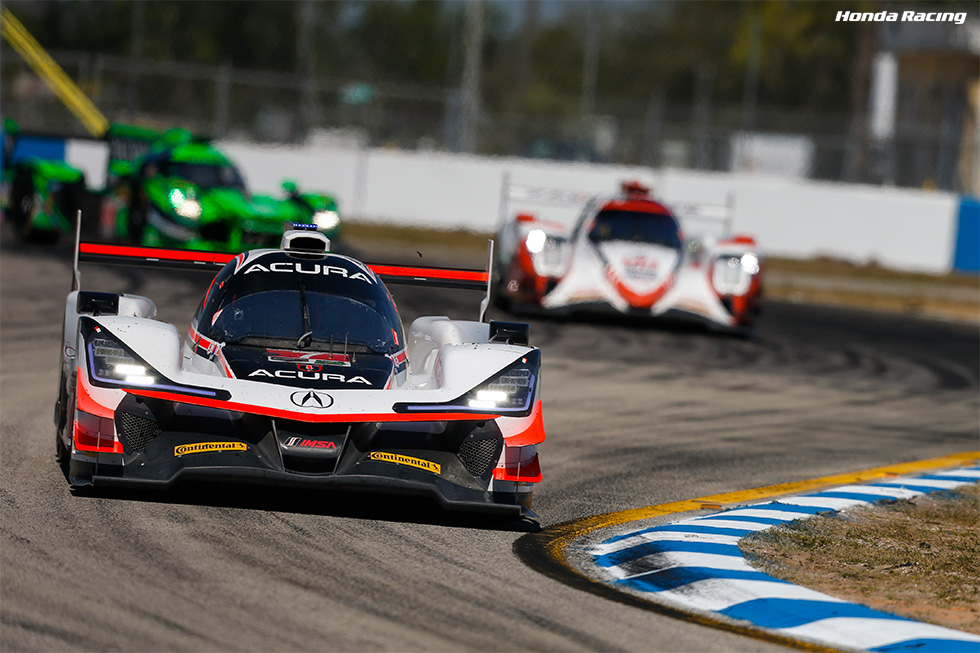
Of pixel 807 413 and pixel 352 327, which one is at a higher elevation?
pixel 352 327

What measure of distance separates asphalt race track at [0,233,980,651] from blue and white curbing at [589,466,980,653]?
341 millimetres

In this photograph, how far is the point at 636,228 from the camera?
16953mm

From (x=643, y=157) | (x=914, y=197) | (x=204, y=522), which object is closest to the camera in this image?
(x=204, y=522)

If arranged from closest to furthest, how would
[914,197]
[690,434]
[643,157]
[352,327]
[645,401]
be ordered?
[352,327] → [690,434] → [645,401] → [914,197] → [643,157]

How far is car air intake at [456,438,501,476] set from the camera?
702 cm

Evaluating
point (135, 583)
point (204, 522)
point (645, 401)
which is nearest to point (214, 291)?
point (204, 522)

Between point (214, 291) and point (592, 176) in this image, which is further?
point (592, 176)

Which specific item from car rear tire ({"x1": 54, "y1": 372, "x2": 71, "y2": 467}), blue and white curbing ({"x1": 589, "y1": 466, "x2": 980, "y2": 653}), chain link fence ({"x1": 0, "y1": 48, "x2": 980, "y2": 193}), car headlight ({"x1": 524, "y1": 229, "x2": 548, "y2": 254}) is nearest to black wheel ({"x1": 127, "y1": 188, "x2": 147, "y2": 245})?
car headlight ({"x1": 524, "y1": 229, "x2": 548, "y2": 254})

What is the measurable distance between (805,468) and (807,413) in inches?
104

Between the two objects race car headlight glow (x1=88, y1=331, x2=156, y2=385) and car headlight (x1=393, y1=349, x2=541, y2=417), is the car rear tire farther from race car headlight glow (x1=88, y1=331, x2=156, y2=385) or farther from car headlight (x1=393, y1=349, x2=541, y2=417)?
car headlight (x1=393, y1=349, x2=541, y2=417)

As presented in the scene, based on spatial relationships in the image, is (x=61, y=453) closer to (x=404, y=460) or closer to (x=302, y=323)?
(x=302, y=323)

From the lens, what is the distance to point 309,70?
30750 millimetres

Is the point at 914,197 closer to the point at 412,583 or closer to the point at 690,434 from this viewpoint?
the point at 690,434

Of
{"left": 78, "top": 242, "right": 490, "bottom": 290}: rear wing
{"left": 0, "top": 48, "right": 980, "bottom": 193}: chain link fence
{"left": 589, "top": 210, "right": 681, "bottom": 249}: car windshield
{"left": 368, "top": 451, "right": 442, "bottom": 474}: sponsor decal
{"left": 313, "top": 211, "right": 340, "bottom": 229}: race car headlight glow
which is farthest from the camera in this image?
{"left": 0, "top": 48, "right": 980, "bottom": 193}: chain link fence
